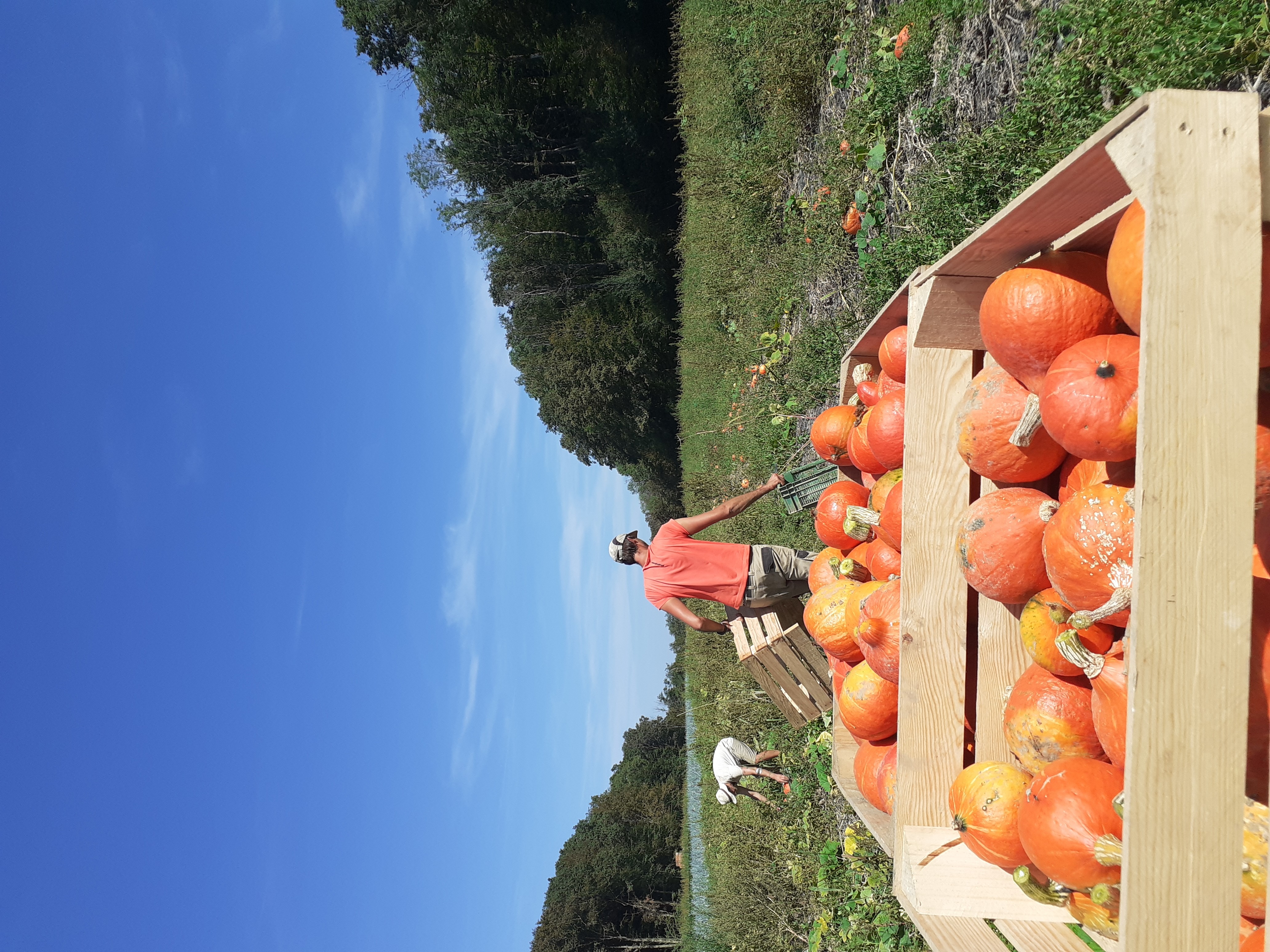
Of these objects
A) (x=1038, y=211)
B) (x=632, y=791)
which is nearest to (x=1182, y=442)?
(x=1038, y=211)

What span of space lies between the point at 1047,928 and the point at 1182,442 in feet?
5.26

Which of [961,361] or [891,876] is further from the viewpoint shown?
[891,876]

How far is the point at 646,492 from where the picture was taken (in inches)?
1378

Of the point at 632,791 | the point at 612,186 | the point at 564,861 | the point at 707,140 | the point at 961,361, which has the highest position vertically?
the point at 612,186

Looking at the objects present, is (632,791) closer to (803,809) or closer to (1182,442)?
(803,809)

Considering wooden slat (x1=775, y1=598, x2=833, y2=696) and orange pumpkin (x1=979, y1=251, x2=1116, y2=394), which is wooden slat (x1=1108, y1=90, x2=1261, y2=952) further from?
wooden slat (x1=775, y1=598, x2=833, y2=696)

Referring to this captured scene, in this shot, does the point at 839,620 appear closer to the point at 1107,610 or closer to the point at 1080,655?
the point at 1080,655

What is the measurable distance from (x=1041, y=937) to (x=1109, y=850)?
0.54 metres

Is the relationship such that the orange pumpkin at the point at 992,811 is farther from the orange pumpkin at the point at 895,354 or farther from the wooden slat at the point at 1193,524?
the orange pumpkin at the point at 895,354

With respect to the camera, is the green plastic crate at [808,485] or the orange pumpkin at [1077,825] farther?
the green plastic crate at [808,485]

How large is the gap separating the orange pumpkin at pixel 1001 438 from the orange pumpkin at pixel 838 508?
54.4 inches

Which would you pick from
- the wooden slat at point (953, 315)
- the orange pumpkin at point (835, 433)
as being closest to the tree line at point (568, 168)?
the orange pumpkin at point (835, 433)

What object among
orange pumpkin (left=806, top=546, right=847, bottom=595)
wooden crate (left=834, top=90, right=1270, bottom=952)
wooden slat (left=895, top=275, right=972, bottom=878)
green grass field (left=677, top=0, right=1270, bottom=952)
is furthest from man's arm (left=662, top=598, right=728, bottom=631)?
wooden crate (left=834, top=90, right=1270, bottom=952)

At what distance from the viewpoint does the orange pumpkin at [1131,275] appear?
1741 mm
